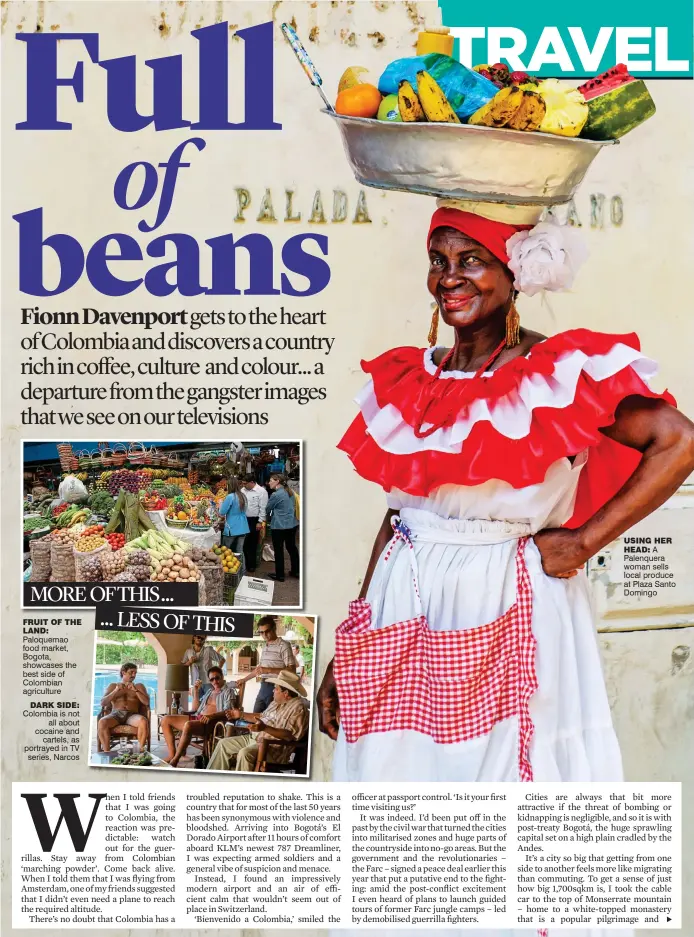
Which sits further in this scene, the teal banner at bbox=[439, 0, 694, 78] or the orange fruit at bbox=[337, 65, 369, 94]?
the teal banner at bbox=[439, 0, 694, 78]

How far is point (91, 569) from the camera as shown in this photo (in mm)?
3119

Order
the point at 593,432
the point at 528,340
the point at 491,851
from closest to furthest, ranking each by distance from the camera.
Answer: the point at 593,432
the point at 528,340
the point at 491,851

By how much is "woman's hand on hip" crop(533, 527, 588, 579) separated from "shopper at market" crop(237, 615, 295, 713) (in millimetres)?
842

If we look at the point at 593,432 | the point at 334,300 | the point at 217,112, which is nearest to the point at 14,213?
the point at 217,112

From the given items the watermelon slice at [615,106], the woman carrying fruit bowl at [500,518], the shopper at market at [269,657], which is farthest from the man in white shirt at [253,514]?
the watermelon slice at [615,106]

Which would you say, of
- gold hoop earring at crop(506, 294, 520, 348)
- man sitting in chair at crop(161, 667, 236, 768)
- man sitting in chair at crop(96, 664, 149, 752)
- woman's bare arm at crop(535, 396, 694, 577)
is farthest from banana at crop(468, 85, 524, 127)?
man sitting in chair at crop(96, 664, 149, 752)

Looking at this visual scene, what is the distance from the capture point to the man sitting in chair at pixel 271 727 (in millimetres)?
3131

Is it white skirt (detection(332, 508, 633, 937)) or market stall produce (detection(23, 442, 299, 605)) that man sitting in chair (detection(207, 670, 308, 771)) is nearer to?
market stall produce (detection(23, 442, 299, 605))

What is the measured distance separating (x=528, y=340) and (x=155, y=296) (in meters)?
1.03

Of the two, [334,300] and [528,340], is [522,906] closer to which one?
[528,340]

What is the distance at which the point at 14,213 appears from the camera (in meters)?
3.15

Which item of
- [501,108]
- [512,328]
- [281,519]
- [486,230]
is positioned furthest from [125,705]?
[501,108]

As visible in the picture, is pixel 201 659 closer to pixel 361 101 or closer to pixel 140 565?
pixel 140 565

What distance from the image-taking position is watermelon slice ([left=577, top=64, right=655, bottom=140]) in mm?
2422
